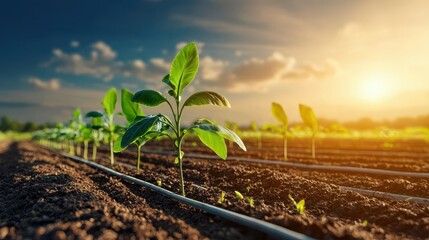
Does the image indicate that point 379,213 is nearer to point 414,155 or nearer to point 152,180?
point 152,180

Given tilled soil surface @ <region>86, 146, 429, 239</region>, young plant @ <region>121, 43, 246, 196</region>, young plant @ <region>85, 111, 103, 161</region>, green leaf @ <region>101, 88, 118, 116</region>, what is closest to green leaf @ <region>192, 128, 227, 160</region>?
young plant @ <region>121, 43, 246, 196</region>

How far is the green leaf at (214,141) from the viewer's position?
4.08 metres

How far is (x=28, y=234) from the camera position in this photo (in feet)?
9.24

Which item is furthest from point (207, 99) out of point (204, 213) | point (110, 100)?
point (110, 100)

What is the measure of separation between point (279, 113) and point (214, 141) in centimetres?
552

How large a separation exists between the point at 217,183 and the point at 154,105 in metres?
1.88

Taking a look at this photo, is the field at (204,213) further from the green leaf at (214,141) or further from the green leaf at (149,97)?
the green leaf at (149,97)

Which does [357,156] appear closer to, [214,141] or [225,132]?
[214,141]

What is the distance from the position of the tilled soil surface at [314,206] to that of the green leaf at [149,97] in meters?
1.23

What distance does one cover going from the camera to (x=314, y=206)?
426 cm

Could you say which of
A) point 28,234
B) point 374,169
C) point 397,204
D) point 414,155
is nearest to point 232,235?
point 28,234

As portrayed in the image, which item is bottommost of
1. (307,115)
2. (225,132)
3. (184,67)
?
(225,132)

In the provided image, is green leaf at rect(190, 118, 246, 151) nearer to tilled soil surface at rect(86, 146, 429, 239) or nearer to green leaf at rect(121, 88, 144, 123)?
tilled soil surface at rect(86, 146, 429, 239)

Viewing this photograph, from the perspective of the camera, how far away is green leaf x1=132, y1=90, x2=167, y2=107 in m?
4.25
